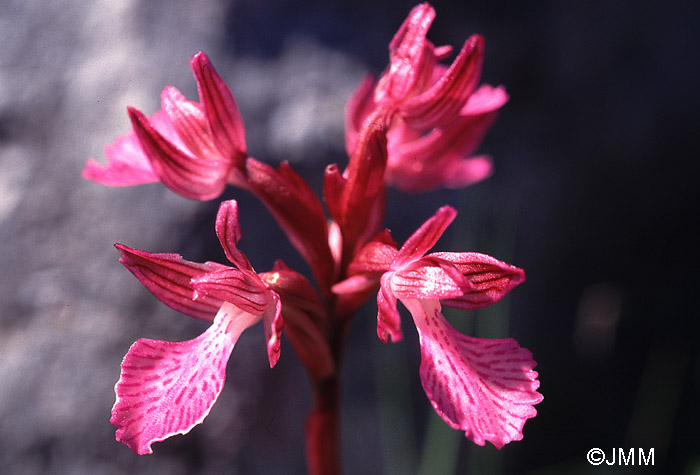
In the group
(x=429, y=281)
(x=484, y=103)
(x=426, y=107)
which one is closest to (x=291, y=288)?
(x=429, y=281)

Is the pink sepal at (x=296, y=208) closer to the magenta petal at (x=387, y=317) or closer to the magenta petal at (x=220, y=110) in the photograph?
the magenta petal at (x=220, y=110)

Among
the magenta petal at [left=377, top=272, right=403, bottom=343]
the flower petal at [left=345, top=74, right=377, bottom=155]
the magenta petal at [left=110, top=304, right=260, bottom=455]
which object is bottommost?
the magenta petal at [left=110, top=304, right=260, bottom=455]

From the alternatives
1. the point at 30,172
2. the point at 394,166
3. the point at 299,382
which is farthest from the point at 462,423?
the point at 30,172

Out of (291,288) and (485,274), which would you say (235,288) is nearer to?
(291,288)

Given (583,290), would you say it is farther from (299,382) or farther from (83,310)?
(83,310)

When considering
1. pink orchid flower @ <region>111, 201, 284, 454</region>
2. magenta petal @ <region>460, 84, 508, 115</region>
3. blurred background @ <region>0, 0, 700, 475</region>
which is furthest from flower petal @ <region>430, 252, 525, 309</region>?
blurred background @ <region>0, 0, 700, 475</region>

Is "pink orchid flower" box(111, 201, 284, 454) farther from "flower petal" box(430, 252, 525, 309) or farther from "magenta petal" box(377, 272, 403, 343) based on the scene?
"flower petal" box(430, 252, 525, 309)
